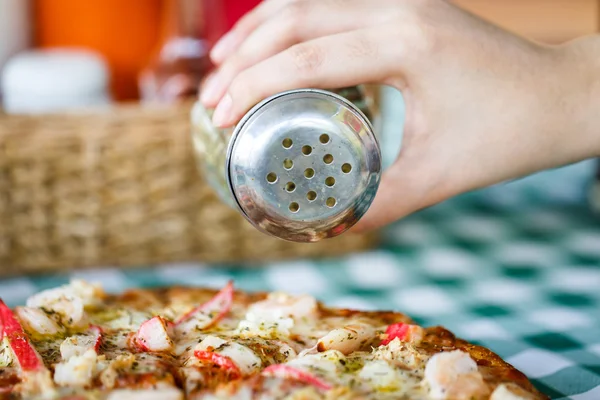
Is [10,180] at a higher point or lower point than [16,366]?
higher

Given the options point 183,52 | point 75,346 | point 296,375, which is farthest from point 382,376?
point 183,52

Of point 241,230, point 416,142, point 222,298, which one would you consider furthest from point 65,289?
point 241,230

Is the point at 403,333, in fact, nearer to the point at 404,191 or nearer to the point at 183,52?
the point at 404,191

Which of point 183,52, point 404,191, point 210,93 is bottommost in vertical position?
point 404,191

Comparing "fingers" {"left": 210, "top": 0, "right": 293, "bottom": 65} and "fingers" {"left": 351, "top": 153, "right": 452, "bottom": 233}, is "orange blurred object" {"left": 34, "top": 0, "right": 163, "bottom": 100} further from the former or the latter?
"fingers" {"left": 351, "top": 153, "right": 452, "bottom": 233}

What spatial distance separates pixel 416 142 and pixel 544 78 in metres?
0.16

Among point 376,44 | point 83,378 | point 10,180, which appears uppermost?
point 376,44

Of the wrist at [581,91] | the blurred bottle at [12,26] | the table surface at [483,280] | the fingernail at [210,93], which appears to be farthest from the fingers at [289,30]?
the blurred bottle at [12,26]

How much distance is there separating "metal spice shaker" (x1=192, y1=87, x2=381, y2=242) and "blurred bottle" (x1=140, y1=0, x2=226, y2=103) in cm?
71

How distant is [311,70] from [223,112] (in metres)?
0.10

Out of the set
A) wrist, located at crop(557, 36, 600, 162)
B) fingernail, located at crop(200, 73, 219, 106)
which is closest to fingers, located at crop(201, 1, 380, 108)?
fingernail, located at crop(200, 73, 219, 106)

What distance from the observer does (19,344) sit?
731mm

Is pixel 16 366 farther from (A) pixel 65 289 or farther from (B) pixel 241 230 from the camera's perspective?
(B) pixel 241 230

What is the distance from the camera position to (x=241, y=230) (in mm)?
1394
